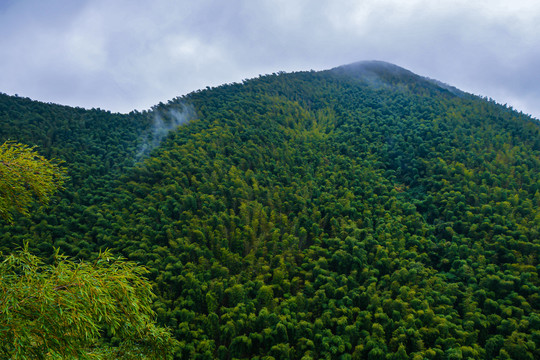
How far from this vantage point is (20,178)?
4.30 metres

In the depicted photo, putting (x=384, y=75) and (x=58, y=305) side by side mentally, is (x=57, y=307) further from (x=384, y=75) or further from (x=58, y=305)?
(x=384, y=75)

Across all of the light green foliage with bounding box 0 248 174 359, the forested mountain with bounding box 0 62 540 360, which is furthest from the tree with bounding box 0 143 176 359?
the forested mountain with bounding box 0 62 540 360

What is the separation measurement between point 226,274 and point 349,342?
20.0 feet

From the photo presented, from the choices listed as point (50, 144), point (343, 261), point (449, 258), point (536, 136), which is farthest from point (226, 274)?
point (536, 136)

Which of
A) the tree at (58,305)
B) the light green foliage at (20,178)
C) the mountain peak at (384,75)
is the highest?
the mountain peak at (384,75)

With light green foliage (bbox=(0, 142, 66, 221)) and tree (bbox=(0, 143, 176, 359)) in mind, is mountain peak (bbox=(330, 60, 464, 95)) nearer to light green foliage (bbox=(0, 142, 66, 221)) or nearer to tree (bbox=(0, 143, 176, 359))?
light green foliage (bbox=(0, 142, 66, 221))

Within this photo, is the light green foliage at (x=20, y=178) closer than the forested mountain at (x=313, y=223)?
Yes

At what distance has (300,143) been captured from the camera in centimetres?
2792

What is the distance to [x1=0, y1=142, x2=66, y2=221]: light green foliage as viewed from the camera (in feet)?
13.6

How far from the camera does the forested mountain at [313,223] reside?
487 inches

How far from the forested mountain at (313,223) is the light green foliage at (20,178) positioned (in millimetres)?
9380

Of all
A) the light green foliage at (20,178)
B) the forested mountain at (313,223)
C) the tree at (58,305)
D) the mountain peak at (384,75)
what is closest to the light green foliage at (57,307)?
the tree at (58,305)

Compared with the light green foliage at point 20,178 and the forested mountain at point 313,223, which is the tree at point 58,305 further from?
the forested mountain at point 313,223

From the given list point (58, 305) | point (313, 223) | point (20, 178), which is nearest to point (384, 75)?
point (313, 223)
